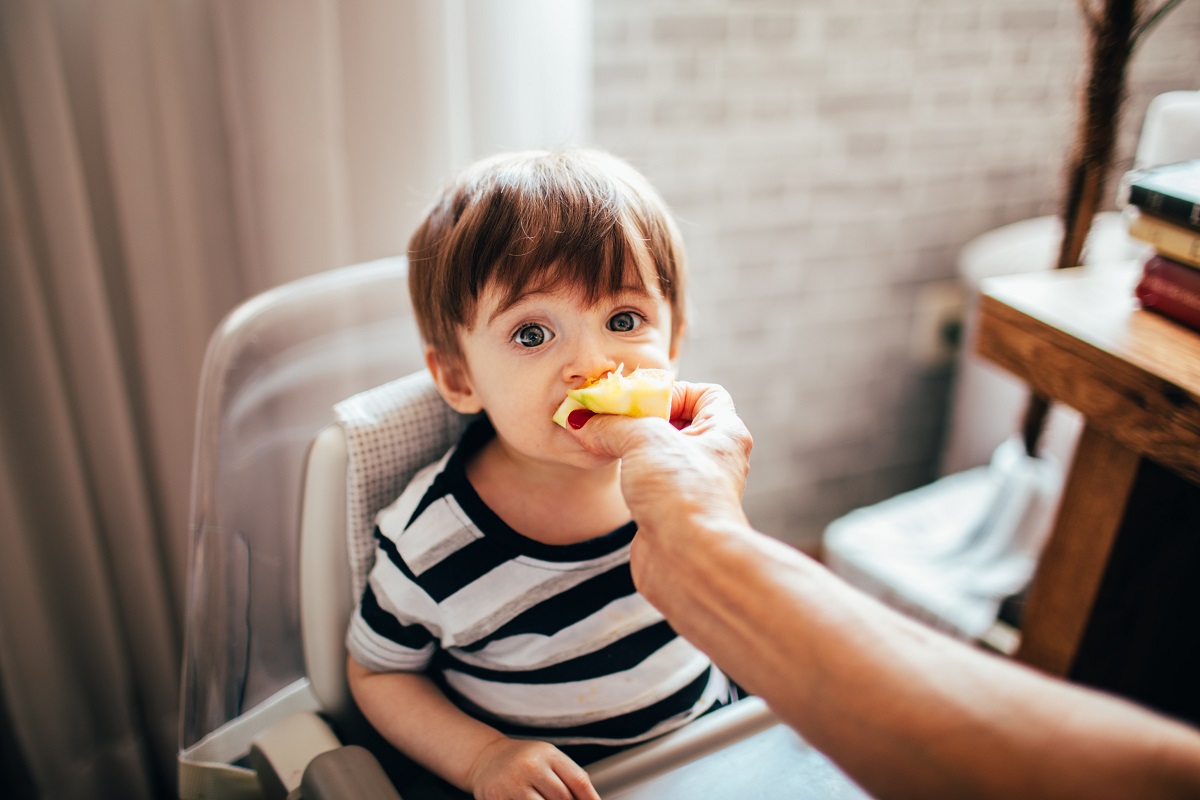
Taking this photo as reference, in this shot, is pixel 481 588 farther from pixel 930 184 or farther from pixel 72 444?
pixel 930 184

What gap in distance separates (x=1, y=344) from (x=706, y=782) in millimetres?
1106

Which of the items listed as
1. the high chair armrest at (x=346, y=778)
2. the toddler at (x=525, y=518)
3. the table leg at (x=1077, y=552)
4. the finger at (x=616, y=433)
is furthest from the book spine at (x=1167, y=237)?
the high chair armrest at (x=346, y=778)

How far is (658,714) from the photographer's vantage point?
82cm

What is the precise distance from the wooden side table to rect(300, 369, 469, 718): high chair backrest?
0.70 meters

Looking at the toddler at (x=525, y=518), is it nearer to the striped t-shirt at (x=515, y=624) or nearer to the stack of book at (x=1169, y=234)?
the striped t-shirt at (x=515, y=624)

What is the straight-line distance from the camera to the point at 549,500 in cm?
85

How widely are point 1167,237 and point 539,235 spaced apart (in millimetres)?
671

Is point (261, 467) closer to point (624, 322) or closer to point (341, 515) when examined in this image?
point (341, 515)

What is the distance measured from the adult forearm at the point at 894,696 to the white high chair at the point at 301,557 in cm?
26

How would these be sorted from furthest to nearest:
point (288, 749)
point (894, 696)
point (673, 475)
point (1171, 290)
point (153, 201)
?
point (153, 201) < point (1171, 290) < point (288, 749) < point (673, 475) < point (894, 696)

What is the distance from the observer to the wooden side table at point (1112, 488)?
0.81m

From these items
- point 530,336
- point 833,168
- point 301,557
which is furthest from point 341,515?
point 833,168

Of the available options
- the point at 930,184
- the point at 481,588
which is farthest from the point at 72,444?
the point at 930,184

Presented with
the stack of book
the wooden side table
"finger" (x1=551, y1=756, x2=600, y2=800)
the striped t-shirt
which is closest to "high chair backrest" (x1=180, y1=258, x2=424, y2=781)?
the striped t-shirt
